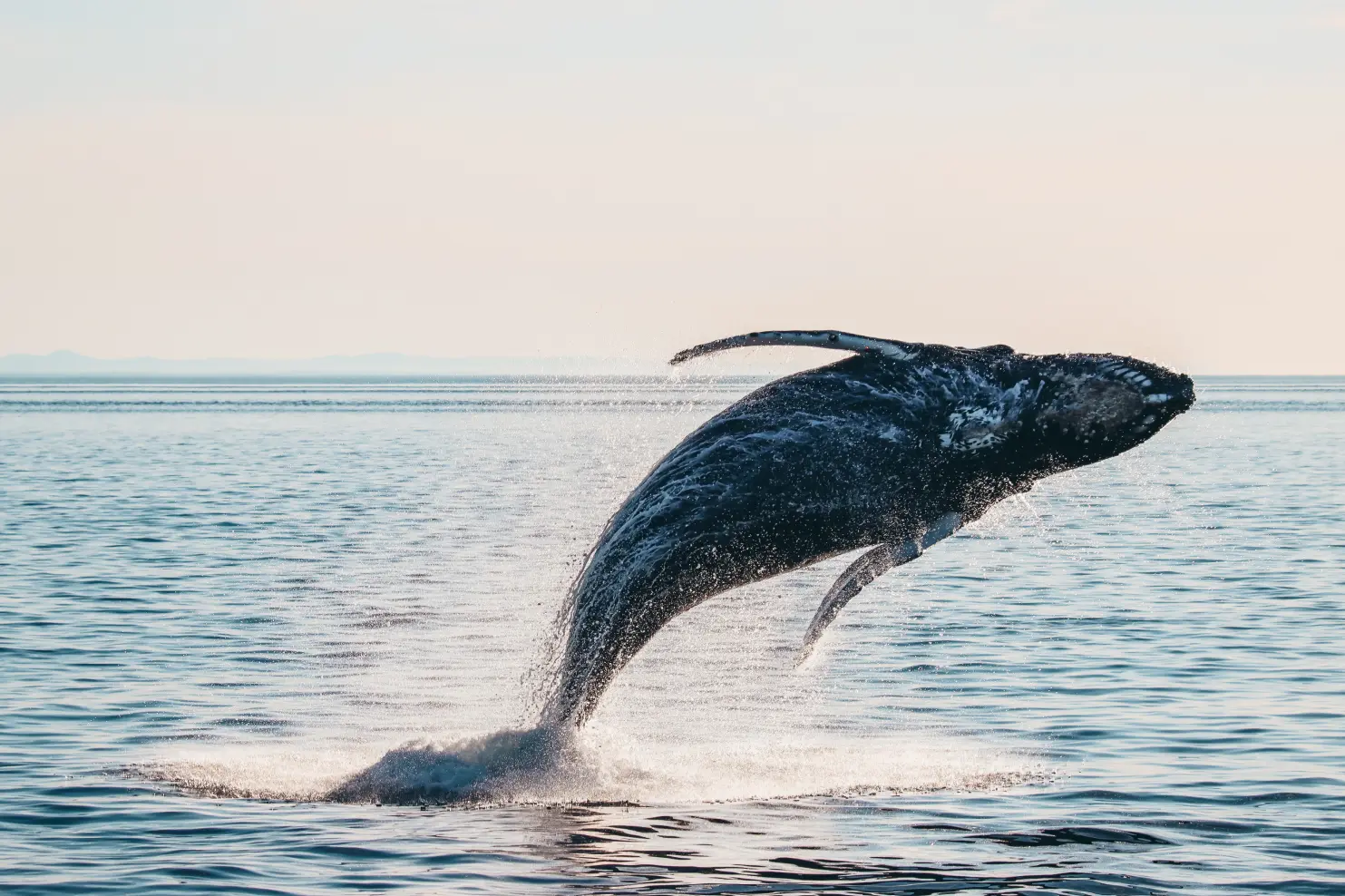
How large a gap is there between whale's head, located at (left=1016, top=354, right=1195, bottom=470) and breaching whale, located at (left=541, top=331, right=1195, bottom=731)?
0.01 meters

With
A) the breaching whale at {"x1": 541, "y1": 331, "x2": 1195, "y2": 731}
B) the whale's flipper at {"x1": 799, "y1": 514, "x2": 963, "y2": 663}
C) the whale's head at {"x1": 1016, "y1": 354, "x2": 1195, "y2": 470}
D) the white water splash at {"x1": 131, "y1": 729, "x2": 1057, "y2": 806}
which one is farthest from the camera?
the white water splash at {"x1": 131, "y1": 729, "x2": 1057, "y2": 806}

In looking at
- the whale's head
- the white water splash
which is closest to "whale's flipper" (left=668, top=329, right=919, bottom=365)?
the whale's head

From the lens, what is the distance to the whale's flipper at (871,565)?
15.2m

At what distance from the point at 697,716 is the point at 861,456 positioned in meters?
6.01

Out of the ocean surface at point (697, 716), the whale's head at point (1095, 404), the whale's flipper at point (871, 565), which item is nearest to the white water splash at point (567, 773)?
the ocean surface at point (697, 716)

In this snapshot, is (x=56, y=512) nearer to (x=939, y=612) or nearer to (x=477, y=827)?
(x=939, y=612)

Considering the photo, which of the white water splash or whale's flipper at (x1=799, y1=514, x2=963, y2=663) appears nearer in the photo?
whale's flipper at (x1=799, y1=514, x2=963, y2=663)

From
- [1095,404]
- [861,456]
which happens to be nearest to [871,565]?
[861,456]

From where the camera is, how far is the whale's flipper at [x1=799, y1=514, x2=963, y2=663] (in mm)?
15211

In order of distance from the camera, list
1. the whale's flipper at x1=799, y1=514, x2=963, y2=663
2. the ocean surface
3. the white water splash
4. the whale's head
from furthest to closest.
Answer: the white water splash → the whale's flipper at x1=799, y1=514, x2=963, y2=663 → the whale's head → the ocean surface

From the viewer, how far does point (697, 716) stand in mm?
19953

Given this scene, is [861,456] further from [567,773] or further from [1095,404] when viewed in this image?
[567,773]

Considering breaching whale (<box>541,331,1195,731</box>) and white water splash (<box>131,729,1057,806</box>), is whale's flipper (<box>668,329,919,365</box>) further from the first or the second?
white water splash (<box>131,729,1057,806</box>)

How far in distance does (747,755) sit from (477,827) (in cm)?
373
